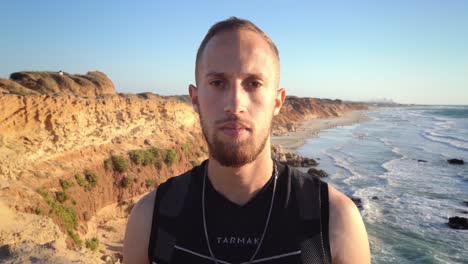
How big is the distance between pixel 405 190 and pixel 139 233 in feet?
71.0

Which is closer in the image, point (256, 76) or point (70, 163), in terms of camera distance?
point (256, 76)

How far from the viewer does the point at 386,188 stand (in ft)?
69.1

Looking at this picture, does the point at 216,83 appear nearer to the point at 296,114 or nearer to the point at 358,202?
the point at 358,202

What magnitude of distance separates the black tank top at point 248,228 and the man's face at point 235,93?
0.99ft

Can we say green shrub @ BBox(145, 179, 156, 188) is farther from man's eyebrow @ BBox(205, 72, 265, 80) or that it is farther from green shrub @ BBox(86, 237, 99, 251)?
man's eyebrow @ BBox(205, 72, 265, 80)

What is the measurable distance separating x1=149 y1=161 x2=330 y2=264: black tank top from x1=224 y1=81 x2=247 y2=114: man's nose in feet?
1.89

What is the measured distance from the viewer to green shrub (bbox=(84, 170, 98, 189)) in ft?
46.1

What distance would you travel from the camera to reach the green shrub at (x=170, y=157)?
19922mm

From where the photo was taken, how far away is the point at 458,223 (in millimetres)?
14750

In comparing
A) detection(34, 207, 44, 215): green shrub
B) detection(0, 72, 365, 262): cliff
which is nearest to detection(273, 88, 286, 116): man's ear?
detection(0, 72, 365, 262): cliff

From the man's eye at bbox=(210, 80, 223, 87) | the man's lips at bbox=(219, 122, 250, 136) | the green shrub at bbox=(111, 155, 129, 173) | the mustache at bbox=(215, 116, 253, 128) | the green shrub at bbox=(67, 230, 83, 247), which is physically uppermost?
the man's eye at bbox=(210, 80, 223, 87)

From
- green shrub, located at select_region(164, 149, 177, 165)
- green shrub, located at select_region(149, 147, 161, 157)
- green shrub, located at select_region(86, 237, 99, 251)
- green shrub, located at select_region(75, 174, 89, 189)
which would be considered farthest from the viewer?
green shrub, located at select_region(164, 149, 177, 165)

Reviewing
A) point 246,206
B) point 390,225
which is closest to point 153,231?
point 246,206

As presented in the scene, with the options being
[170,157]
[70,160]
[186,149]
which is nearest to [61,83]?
[170,157]
